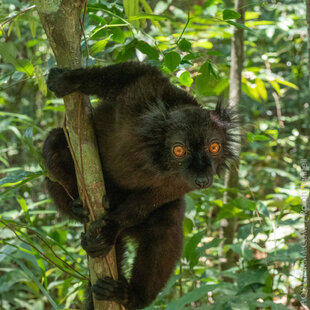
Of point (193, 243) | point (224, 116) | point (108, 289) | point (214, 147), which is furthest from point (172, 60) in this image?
point (193, 243)

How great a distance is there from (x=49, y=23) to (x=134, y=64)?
0.94 metres

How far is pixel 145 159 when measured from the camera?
3252mm

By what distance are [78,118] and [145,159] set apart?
0.86 m

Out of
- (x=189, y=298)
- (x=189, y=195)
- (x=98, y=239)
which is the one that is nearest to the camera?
(x=98, y=239)

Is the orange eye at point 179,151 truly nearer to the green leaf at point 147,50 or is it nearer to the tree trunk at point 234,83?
the green leaf at point 147,50

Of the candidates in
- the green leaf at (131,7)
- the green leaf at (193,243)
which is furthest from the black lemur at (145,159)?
the green leaf at (131,7)

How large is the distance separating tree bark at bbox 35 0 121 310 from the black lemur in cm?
17

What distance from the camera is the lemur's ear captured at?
11.5ft

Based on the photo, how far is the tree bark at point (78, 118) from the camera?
2.37 metres

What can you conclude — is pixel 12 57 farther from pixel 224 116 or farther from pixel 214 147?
pixel 224 116

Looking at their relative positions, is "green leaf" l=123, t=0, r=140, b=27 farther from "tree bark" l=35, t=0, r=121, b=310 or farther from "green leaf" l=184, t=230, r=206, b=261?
"green leaf" l=184, t=230, r=206, b=261

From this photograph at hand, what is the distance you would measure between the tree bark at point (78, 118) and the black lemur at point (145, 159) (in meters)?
0.17

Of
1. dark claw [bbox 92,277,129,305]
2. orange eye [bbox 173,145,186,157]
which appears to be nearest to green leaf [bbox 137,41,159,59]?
orange eye [bbox 173,145,186,157]

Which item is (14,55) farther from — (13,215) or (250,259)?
(250,259)
